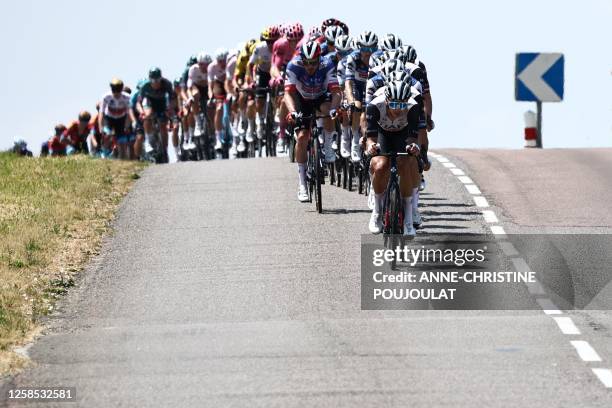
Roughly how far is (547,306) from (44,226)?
7.45 m

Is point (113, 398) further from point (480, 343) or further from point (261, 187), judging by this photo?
point (261, 187)

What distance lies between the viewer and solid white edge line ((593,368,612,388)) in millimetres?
13242

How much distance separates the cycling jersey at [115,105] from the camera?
33.6m


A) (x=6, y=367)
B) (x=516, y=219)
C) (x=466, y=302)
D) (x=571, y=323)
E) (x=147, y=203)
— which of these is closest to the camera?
(x=6, y=367)

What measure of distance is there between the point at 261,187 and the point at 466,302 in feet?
29.7

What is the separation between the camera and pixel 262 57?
31.2 meters

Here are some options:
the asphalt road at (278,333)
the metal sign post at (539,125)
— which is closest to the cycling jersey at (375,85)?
the asphalt road at (278,333)

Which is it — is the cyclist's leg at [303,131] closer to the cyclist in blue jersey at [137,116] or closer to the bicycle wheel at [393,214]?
the bicycle wheel at [393,214]

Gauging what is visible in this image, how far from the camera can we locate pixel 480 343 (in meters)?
15.0

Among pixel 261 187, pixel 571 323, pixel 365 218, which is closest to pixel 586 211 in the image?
pixel 365 218

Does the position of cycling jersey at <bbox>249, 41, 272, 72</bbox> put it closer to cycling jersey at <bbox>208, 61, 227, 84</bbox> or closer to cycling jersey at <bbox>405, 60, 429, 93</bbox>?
cycling jersey at <bbox>208, 61, 227, 84</bbox>

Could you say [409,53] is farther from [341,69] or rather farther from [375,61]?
[341,69]

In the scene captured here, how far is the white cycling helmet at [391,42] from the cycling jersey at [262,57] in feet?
30.8

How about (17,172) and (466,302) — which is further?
(17,172)
